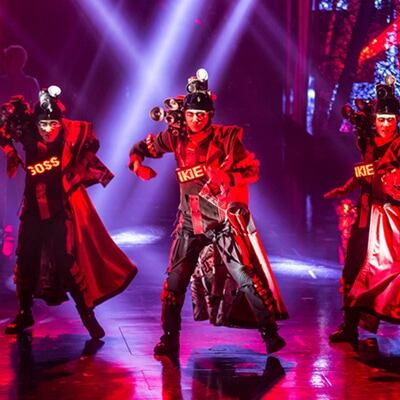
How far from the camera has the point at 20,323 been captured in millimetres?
8023

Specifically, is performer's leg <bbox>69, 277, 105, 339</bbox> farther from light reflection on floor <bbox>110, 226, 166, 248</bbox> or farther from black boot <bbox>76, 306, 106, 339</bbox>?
light reflection on floor <bbox>110, 226, 166, 248</bbox>

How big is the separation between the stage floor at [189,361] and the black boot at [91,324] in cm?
7

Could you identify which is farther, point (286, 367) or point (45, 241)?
point (45, 241)

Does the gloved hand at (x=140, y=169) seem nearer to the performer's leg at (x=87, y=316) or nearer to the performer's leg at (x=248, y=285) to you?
the performer's leg at (x=248, y=285)

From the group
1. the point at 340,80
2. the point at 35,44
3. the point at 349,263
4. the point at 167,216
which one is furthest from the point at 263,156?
the point at 349,263

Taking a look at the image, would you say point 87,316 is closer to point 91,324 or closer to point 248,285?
point 91,324

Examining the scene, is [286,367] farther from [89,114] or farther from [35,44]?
[89,114]

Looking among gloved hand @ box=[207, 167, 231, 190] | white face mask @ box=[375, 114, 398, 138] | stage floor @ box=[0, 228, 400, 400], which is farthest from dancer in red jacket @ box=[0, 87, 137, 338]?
white face mask @ box=[375, 114, 398, 138]

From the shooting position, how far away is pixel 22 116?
7.85 m

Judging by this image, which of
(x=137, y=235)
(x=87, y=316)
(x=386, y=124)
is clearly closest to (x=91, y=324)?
(x=87, y=316)

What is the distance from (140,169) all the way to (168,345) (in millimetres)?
1217

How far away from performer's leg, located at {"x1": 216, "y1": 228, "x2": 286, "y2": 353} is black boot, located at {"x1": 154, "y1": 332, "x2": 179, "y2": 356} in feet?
1.89

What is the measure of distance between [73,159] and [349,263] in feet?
7.07

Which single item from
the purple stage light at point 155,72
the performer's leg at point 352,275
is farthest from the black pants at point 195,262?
the purple stage light at point 155,72
